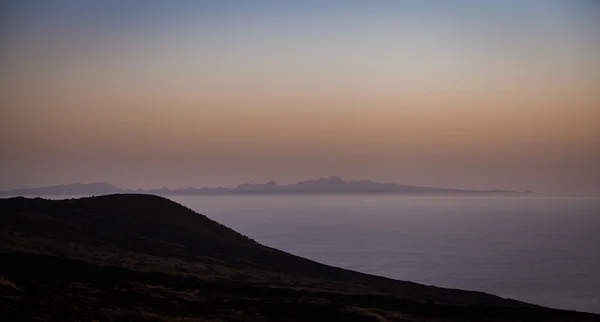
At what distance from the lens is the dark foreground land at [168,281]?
13.9m

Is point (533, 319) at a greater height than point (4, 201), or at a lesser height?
lesser

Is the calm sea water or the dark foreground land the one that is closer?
the dark foreground land

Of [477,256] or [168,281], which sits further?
[477,256]

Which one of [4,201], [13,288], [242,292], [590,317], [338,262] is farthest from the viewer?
[338,262]

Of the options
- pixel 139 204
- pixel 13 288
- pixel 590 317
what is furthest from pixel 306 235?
pixel 13 288

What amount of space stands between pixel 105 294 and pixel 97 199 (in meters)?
14.5

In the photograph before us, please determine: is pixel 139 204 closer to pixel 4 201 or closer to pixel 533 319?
pixel 4 201

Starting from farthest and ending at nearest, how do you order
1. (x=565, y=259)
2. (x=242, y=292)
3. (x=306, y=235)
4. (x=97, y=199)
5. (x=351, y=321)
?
(x=306, y=235)
(x=565, y=259)
(x=97, y=199)
(x=242, y=292)
(x=351, y=321)

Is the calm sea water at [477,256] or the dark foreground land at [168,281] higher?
the calm sea water at [477,256]

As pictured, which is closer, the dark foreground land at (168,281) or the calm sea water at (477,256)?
the dark foreground land at (168,281)

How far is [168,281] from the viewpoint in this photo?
1683 cm

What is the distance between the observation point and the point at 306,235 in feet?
229

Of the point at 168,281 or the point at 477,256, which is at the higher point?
the point at 477,256

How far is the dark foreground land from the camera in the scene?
13859 mm
